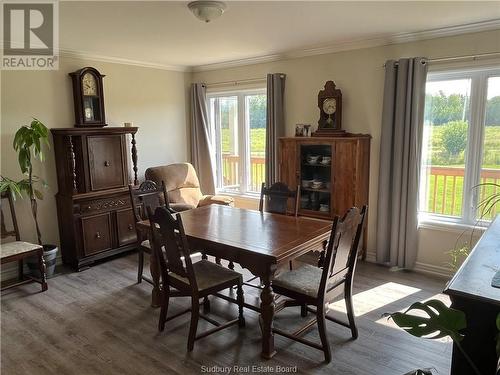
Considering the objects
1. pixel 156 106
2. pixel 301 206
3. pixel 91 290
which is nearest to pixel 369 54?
pixel 301 206

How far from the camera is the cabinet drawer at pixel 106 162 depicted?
4156 mm

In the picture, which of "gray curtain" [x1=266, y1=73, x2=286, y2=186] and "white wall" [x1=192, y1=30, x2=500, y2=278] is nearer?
"white wall" [x1=192, y1=30, x2=500, y2=278]

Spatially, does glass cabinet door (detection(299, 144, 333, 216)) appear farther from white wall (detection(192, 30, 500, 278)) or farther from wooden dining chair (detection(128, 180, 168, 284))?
wooden dining chair (detection(128, 180, 168, 284))

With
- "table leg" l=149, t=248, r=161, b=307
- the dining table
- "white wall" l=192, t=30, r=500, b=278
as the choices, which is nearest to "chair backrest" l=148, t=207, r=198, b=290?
the dining table

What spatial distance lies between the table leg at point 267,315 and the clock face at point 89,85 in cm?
329

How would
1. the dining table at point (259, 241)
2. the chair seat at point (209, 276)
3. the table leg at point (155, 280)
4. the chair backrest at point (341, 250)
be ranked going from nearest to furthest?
the chair backrest at point (341, 250)
the dining table at point (259, 241)
the chair seat at point (209, 276)
the table leg at point (155, 280)

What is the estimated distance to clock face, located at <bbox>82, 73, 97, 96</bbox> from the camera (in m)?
4.30

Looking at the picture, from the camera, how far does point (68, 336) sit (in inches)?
110

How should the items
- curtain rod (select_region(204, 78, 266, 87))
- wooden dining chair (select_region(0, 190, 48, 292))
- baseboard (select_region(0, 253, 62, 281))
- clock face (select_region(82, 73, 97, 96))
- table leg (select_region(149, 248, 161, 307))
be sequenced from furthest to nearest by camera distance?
1. curtain rod (select_region(204, 78, 266, 87))
2. clock face (select_region(82, 73, 97, 96))
3. baseboard (select_region(0, 253, 62, 281))
4. wooden dining chair (select_region(0, 190, 48, 292))
5. table leg (select_region(149, 248, 161, 307))

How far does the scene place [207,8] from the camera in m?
2.65

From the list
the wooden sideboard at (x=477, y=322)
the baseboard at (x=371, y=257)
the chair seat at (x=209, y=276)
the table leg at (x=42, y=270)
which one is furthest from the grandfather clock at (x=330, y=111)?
the table leg at (x=42, y=270)

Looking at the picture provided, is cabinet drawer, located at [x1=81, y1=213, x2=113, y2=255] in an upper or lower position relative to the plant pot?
upper

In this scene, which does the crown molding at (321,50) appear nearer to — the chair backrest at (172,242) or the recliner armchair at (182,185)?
the recliner armchair at (182,185)

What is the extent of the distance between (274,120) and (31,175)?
2847mm
